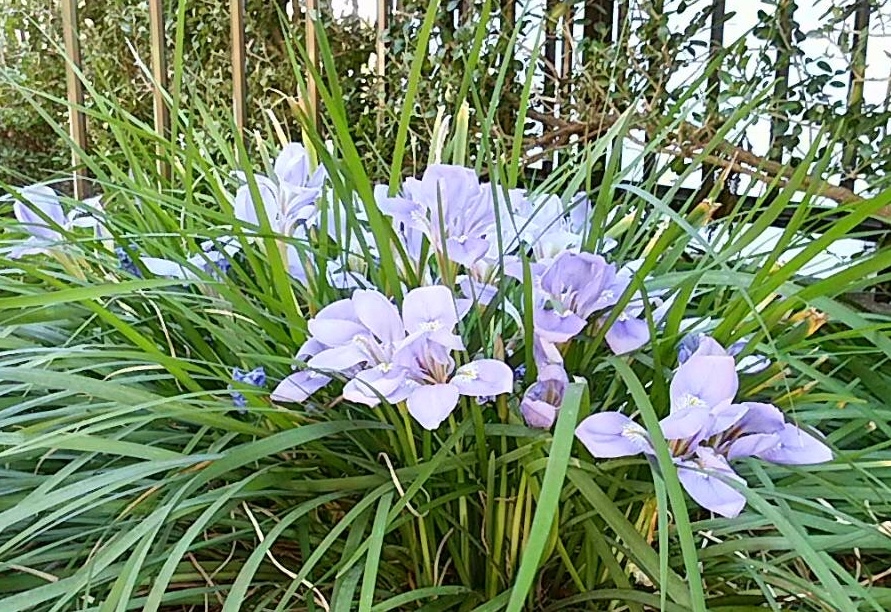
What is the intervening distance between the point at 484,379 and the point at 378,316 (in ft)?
0.20

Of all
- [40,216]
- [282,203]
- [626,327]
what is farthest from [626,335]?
[40,216]

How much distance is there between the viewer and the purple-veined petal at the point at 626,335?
413 millimetres

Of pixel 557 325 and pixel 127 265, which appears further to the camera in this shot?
pixel 127 265

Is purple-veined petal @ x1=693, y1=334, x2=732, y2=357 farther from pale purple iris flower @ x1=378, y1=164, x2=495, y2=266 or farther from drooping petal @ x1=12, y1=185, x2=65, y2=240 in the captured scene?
drooping petal @ x1=12, y1=185, x2=65, y2=240

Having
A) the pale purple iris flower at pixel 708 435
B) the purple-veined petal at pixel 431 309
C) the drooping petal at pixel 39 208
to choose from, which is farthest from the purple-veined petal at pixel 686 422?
the drooping petal at pixel 39 208

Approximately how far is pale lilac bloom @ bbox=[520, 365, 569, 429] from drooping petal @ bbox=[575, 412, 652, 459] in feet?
0.08

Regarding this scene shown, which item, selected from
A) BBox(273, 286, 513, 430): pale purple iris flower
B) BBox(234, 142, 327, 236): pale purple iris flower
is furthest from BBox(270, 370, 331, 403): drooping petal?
BBox(234, 142, 327, 236): pale purple iris flower

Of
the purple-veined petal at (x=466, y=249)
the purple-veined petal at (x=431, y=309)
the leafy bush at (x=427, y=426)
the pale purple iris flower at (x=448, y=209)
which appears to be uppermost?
the pale purple iris flower at (x=448, y=209)

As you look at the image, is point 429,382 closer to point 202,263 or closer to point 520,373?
point 520,373

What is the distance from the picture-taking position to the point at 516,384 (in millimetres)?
427

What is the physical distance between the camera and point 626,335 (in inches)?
16.4

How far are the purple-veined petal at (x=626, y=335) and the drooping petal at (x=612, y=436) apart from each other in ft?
0.17

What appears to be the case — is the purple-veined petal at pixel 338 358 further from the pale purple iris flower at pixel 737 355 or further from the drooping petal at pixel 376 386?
the pale purple iris flower at pixel 737 355

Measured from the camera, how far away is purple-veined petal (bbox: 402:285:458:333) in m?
0.39
